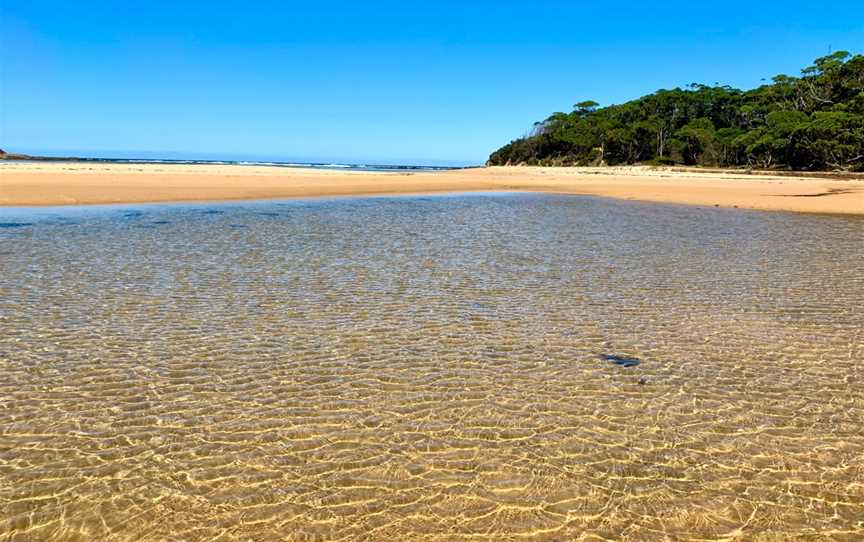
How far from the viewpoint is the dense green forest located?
67.6 m

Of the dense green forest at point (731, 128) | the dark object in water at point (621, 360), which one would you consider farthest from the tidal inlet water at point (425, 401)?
the dense green forest at point (731, 128)

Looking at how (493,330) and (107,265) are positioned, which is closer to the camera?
(493,330)

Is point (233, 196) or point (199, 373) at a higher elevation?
point (233, 196)

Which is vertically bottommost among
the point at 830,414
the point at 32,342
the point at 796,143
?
the point at 830,414

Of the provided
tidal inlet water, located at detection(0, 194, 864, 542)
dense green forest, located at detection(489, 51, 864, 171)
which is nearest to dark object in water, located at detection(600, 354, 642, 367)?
tidal inlet water, located at detection(0, 194, 864, 542)

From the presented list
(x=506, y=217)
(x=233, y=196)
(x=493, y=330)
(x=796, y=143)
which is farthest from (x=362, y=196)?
(x=796, y=143)

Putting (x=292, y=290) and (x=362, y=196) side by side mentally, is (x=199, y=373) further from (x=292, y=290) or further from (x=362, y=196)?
(x=362, y=196)

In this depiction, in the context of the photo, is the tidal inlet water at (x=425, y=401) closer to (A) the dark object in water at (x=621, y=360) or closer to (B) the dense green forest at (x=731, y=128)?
(A) the dark object in water at (x=621, y=360)

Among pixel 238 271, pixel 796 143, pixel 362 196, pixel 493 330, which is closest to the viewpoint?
pixel 493 330

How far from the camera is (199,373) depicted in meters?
5.68

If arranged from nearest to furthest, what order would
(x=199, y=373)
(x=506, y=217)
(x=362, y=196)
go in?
(x=199, y=373) → (x=506, y=217) → (x=362, y=196)

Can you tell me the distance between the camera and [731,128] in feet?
287

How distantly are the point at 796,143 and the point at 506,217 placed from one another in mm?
65311

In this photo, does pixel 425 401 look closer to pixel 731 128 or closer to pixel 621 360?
pixel 621 360
